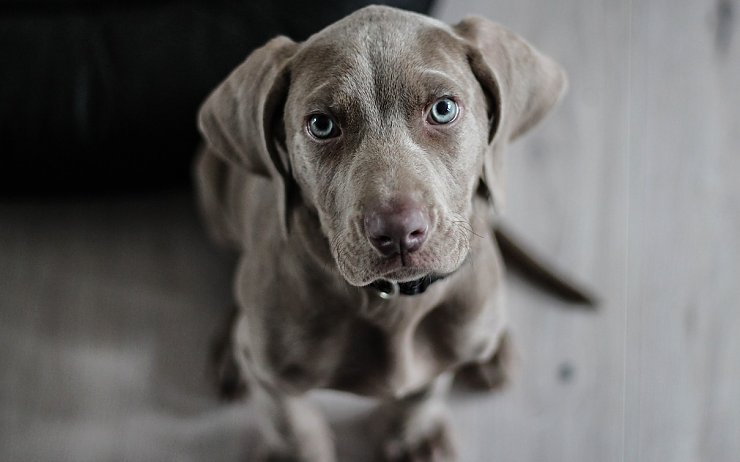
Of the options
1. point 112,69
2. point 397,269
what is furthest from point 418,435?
point 112,69

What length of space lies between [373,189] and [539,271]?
1081 mm

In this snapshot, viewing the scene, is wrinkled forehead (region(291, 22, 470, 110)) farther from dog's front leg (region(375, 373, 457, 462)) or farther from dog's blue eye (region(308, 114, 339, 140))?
dog's front leg (region(375, 373, 457, 462))

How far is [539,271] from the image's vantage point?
209 centimetres

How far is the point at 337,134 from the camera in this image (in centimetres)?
121

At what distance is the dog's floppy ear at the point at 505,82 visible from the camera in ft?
4.11

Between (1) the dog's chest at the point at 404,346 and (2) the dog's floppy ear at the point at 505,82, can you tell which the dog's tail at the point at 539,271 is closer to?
(1) the dog's chest at the point at 404,346

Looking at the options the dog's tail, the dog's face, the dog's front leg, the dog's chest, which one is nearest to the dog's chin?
the dog's face

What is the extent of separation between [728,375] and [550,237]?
59cm

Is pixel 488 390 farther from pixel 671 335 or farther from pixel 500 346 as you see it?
pixel 671 335

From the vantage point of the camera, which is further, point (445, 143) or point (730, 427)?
point (730, 427)

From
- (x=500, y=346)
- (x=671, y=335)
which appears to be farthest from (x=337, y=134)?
(x=671, y=335)

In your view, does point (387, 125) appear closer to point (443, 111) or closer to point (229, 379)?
point (443, 111)

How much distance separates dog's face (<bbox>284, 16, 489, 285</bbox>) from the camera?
1132 mm

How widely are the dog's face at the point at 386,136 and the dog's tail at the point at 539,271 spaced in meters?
0.86
